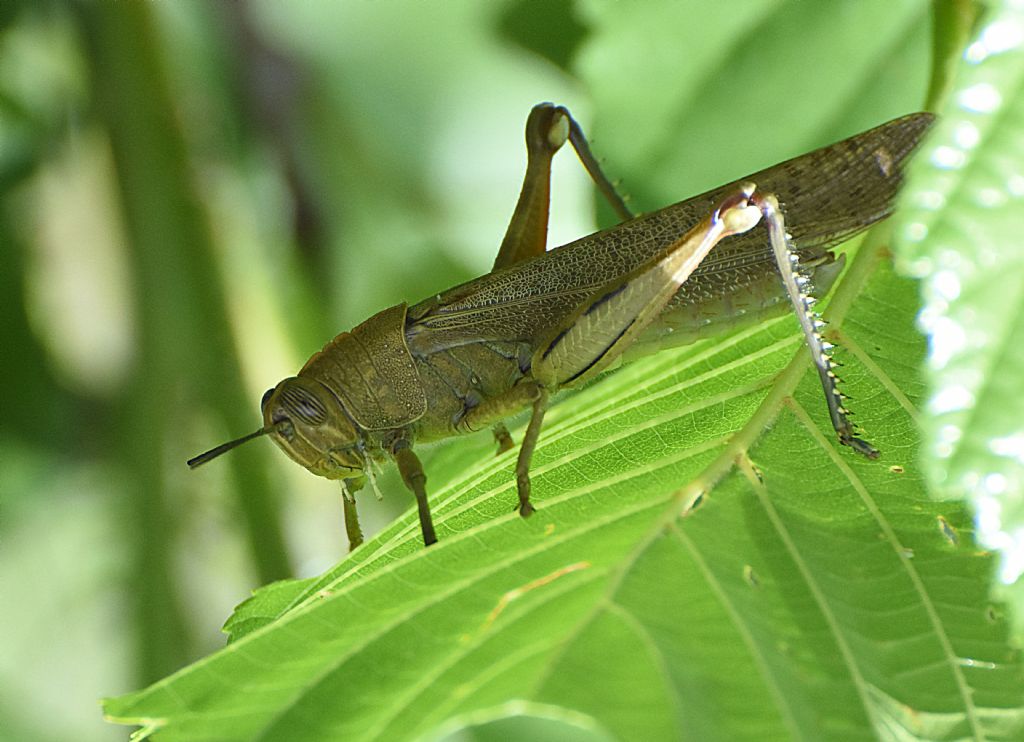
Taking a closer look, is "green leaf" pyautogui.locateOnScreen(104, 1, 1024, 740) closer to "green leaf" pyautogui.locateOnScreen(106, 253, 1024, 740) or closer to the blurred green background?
"green leaf" pyautogui.locateOnScreen(106, 253, 1024, 740)

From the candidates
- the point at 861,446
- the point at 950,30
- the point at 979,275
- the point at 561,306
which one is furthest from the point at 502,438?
the point at 979,275

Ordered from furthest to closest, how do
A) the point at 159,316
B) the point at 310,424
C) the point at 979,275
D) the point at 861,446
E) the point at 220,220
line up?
the point at 220,220 → the point at 159,316 → the point at 310,424 → the point at 861,446 → the point at 979,275

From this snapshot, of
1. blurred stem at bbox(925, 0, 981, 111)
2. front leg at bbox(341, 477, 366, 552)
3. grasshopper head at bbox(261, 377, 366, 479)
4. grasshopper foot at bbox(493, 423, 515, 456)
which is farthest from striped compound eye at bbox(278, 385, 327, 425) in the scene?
blurred stem at bbox(925, 0, 981, 111)

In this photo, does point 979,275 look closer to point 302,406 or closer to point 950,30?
point 950,30

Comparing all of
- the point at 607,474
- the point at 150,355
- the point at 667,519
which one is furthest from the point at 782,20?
the point at 150,355

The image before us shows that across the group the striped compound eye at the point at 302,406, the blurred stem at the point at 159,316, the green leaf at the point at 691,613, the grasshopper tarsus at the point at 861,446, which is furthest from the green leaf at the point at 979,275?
the blurred stem at the point at 159,316
